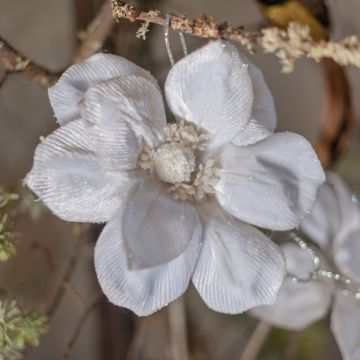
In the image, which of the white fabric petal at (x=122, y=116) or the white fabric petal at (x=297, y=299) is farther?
the white fabric petal at (x=297, y=299)

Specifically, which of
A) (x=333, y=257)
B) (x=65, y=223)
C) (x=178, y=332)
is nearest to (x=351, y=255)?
(x=333, y=257)

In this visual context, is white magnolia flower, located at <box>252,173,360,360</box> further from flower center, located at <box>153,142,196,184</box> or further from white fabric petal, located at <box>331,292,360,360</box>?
flower center, located at <box>153,142,196,184</box>

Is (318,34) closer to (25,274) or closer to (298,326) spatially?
(298,326)

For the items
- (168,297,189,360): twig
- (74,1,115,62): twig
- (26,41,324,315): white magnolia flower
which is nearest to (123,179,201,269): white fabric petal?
(26,41,324,315): white magnolia flower

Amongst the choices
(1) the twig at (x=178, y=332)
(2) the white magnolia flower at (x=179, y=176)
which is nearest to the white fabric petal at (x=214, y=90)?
(2) the white magnolia flower at (x=179, y=176)

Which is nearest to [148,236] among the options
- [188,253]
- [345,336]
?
[188,253]

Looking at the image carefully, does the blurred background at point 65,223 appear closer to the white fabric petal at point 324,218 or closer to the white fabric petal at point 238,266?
the white fabric petal at point 324,218

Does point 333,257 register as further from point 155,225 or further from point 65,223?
point 65,223
